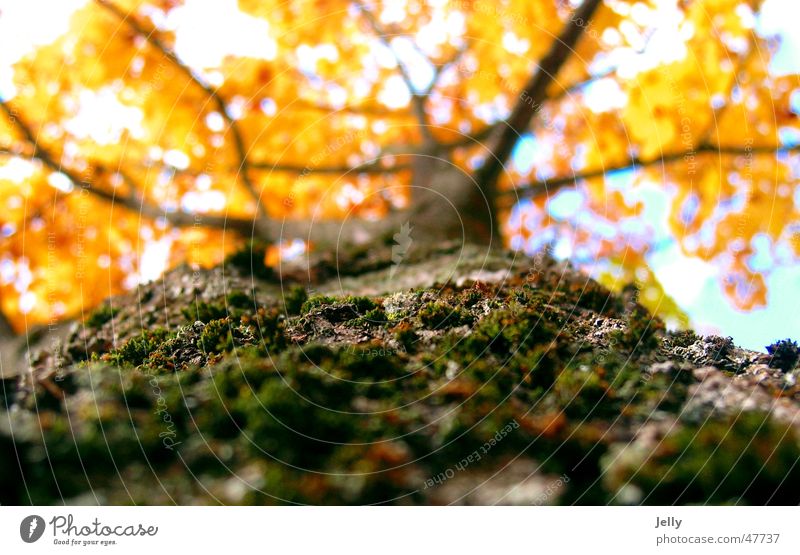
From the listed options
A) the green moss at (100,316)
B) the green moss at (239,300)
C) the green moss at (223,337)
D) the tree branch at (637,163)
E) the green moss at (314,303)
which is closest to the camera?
the green moss at (223,337)

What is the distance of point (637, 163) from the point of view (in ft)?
11.6

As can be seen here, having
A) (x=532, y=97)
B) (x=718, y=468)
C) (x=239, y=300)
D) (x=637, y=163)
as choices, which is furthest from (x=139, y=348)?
(x=637, y=163)

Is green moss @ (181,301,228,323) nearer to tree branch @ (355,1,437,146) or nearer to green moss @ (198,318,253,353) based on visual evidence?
green moss @ (198,318,253,353)

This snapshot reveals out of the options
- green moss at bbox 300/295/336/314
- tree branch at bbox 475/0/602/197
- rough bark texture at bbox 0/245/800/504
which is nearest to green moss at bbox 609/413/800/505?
rough bark texture at bbox 0/245/800/504

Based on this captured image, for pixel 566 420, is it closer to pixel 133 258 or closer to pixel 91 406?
pixel 91 406

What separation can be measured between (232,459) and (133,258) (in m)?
2.75
